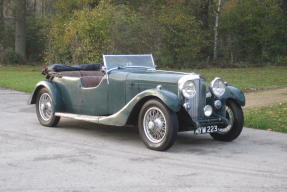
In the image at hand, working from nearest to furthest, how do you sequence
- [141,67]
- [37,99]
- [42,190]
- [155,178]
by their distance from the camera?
1. [42,190]
2. [155,178]
3. [141,67]
4. [37,99]

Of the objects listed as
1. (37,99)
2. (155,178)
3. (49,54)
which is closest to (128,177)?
(155,178)

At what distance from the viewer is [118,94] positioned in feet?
28.4

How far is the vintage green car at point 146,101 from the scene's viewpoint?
25.5 feet

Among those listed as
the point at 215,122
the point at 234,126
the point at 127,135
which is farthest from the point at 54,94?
the point at 234,126

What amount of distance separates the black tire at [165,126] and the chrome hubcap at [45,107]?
8.40 feet

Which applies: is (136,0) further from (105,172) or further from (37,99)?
(105,172)

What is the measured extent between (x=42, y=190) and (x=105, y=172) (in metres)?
0.99

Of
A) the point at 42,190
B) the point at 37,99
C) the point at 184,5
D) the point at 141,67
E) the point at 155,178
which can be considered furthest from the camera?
the point at 184,5

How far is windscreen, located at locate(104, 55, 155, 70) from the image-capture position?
9.07 meters

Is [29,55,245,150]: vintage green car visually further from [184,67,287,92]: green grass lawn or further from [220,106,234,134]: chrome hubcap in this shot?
[184,67,287,92]: green grass lawn

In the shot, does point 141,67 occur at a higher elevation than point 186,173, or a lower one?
higher

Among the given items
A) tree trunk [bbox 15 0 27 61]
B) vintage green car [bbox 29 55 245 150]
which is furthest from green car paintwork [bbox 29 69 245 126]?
tree trunk [bbox 15 0 27 61]

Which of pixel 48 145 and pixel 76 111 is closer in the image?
pixel 48 145

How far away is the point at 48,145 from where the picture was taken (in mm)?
8000
